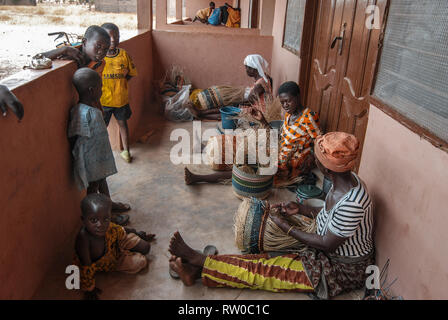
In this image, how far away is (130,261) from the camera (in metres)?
2.40

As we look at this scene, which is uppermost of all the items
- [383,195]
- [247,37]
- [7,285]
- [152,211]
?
[247,37]

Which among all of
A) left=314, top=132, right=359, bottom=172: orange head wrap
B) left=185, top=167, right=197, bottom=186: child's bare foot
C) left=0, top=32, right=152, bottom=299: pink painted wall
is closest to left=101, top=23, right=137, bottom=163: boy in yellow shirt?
left=185, top=167, right=197, bottom=186: child's bare foot

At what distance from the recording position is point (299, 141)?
3.50 meters

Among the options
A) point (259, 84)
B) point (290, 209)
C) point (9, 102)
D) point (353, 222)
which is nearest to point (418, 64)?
point (353, 222)

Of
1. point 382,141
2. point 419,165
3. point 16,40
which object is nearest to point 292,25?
point 382,141

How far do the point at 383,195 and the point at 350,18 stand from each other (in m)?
1.81

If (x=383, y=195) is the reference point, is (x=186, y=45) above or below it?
above

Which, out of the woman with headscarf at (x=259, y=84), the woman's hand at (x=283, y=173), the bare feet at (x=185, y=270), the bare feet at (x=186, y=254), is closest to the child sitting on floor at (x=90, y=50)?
the bare feet at (x=186, y=254)

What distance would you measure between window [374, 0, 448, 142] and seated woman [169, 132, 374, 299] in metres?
0.37

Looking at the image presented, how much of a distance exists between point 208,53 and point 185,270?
5291 millimetres

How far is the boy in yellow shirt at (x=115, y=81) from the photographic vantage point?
3.90 metres

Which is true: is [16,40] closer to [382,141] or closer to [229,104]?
[229,104]

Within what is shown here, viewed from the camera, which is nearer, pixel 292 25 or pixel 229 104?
pixel 292 25
